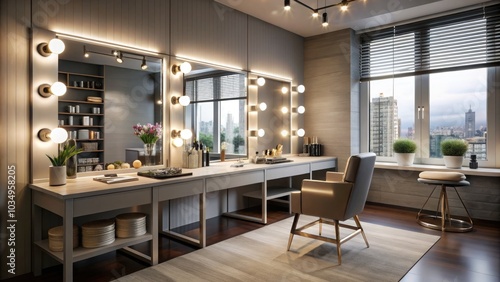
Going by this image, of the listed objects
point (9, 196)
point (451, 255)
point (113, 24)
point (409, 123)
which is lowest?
point (451, 255)

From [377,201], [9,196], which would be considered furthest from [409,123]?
[9,196]

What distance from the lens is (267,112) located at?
4668 mm

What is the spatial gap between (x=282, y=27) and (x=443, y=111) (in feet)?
8.29

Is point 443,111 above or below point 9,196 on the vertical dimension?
above

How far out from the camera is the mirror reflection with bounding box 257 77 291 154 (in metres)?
4.59

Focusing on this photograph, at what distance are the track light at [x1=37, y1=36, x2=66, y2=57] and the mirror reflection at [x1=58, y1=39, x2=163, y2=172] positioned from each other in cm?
11

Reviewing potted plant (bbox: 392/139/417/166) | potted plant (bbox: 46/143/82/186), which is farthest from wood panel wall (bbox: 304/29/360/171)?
potted plant (bbox: 46/143/82/186)

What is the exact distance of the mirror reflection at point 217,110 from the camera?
3600 millimetres

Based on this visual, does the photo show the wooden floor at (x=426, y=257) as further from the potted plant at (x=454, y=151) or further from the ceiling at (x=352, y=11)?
the ceiling at (x=352, y=11)

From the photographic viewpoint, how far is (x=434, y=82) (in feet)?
14.6

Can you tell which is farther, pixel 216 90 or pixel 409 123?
pixel 409 123

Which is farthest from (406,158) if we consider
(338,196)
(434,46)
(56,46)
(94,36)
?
(56,46)

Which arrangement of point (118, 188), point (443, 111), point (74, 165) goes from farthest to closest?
point (443, 111)
point (74, 165)
point (118, 188)

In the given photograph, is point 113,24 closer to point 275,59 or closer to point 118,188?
point 118,188
